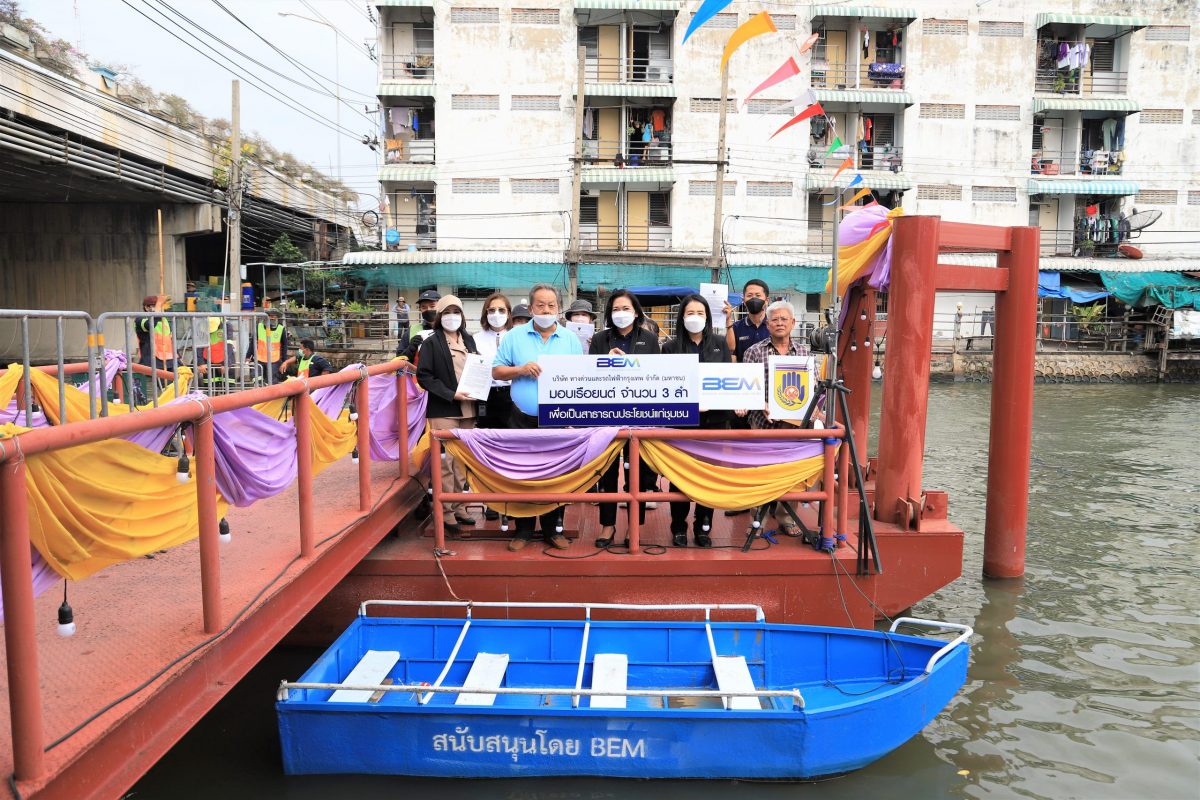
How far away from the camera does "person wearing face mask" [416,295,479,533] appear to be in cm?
695

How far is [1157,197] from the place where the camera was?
37.7 m

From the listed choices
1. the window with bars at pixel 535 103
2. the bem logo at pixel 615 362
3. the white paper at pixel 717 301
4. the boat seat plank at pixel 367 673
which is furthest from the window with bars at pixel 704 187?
the boat seat plank at pixel 367 673

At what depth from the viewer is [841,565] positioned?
6398mm

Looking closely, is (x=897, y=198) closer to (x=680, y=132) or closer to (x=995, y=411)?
(x=680, y=132)

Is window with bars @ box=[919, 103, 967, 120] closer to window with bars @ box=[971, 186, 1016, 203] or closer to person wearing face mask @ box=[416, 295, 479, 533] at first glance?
window with bars @ box=[971, 186, 1016, 203]

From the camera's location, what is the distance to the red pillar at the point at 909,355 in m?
7.12

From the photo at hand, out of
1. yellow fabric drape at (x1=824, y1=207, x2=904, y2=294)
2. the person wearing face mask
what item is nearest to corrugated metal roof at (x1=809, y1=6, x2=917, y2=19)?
yellow fabric drape at (x1=824, y1=207, x2=904, y2=294)

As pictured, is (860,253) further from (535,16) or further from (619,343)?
(535,16)

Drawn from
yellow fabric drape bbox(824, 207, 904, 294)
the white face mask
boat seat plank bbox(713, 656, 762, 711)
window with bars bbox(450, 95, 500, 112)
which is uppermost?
window with bars bbox(450, 95, 500, 112)

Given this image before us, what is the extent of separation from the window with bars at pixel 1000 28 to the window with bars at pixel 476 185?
22631 mm

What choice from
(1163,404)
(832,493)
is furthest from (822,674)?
(1163,404)

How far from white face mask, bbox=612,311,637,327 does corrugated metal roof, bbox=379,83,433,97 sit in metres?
31.8

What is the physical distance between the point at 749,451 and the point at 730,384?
1.93 feet

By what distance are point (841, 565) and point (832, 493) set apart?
0.57m
